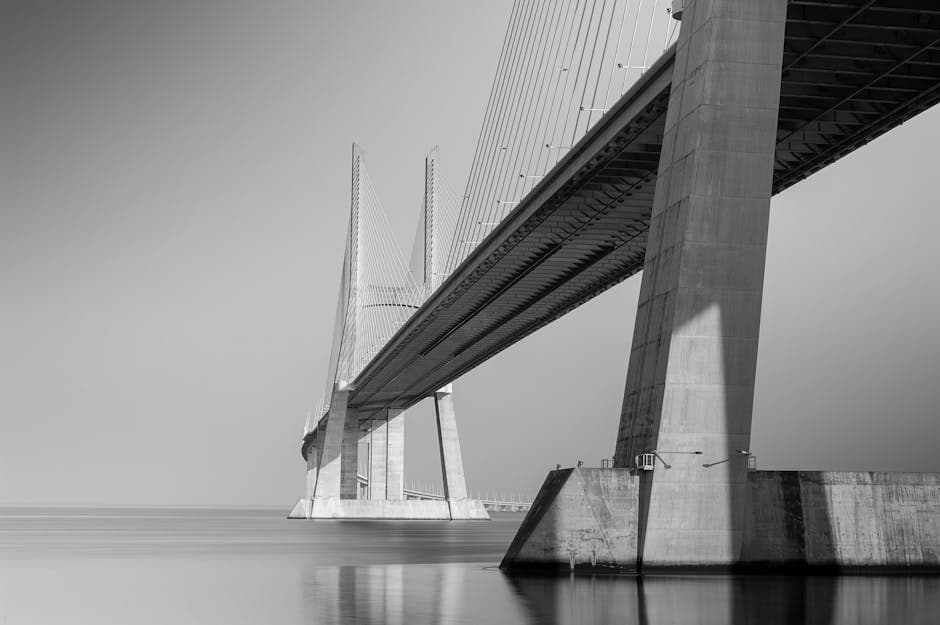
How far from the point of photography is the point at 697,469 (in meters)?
21.1

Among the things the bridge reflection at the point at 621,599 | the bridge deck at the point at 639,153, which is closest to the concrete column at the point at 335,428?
the bridge deck at the point at 639,153

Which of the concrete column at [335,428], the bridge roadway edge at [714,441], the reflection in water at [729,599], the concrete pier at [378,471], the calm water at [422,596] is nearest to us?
the reflection in water at [729,599]

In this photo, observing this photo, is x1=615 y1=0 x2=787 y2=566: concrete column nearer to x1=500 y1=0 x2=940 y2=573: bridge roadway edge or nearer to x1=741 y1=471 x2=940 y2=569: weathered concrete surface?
x1=500 y1=0 x2=940 y2=573: bridge roadway edge

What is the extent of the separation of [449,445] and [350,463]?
23.1ft

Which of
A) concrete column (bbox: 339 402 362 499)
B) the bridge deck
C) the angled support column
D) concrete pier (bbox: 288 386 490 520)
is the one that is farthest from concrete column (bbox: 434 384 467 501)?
the bridge deck

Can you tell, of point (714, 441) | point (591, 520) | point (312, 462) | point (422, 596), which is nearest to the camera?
point (422, 596)

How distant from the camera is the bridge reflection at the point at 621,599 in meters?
14.8

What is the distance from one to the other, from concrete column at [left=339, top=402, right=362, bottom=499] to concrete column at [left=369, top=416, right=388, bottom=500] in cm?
308

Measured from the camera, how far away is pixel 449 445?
8138cm

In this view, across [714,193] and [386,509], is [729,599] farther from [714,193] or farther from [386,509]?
[386,509]

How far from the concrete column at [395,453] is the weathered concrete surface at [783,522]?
64.0 meters

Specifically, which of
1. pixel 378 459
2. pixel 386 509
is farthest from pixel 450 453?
pixel 378 459

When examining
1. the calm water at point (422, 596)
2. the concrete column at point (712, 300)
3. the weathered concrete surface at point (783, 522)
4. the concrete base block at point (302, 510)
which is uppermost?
the concrete column at point (712, 300)

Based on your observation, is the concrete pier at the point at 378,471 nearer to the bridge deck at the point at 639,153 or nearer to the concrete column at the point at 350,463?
the concrete column at the point at 350,463
